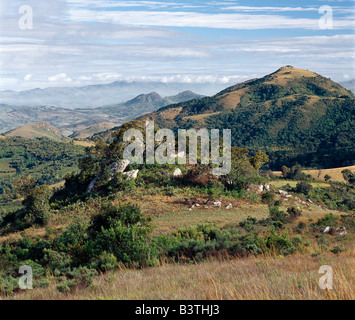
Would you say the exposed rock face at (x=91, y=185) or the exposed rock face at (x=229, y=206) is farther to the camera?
the exposed rock face at (x=91, y=185)

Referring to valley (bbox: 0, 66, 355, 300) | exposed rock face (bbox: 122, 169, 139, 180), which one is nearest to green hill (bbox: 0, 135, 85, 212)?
valley (bbox: 0, 66, 355, 300)

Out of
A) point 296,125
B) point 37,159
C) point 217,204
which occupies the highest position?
point 296,125

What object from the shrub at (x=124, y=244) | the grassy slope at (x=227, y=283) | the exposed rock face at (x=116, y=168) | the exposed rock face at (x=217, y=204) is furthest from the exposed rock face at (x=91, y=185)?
the grassy slope at (x=227, y=283)

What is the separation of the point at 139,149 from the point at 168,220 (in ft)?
40.8

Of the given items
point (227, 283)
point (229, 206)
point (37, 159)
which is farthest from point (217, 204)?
point (37, 159)

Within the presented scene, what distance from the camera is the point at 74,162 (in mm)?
143500

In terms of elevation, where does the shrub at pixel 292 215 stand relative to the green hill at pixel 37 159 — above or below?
above

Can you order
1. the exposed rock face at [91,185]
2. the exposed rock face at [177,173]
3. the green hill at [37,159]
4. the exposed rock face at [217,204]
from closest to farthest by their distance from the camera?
the exposed rock face at [217,204] < the exposed rock face at [91,185] < the exposed rock face at [177,173] < the green hill at [37,159]

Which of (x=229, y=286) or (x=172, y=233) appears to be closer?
(x=229, y=286)

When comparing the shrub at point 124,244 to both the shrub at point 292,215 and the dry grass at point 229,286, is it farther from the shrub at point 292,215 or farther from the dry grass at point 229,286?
the shrub at point 292,215

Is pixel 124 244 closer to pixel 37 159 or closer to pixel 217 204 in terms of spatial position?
pixel 217 204

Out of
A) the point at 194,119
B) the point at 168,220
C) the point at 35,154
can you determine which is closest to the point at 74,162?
the point at 35,154

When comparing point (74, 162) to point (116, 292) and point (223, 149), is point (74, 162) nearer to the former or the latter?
point (223, 149)

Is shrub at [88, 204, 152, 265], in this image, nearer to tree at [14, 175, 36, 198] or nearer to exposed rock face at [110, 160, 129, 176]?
exposed rock face at [110, 160, 129, 176]
